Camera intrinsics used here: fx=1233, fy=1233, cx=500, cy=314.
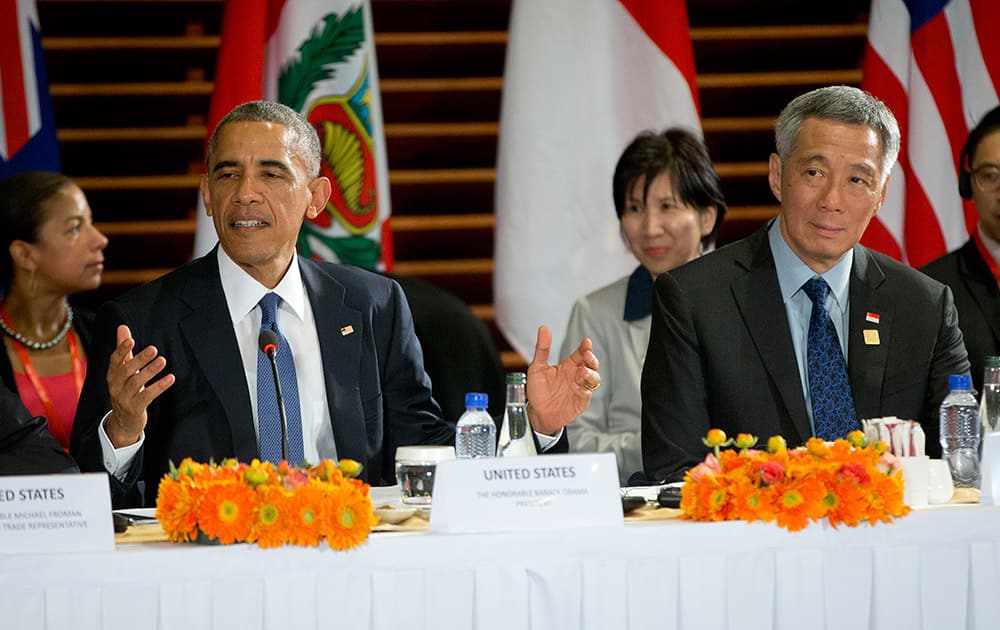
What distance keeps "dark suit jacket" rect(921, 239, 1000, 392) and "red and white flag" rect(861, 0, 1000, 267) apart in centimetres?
64

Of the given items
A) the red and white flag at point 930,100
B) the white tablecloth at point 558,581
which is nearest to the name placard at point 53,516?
the white tablecloth at point 558,581

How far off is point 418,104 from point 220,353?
270cm

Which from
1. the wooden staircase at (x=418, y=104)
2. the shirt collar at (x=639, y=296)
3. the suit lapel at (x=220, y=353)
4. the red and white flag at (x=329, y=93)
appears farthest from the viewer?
the wooden staircase at (x=418, y=104)

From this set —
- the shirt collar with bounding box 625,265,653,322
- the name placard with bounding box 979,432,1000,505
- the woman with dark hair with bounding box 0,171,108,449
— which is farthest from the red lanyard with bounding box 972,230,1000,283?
the woman with dark hair with bounding box 0,171,108,449

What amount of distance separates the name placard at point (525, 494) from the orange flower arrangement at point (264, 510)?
0.11 m

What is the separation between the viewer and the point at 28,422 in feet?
7.46

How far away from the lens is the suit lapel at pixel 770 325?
2301 mm

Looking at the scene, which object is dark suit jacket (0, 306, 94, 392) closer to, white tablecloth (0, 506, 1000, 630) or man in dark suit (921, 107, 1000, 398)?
white tablecloth (0, 506, 1000, 630)

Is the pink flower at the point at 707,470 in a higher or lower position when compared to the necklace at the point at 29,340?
lower

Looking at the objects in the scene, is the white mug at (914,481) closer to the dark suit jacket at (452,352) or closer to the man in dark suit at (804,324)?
the man in dark suit at (804,324)

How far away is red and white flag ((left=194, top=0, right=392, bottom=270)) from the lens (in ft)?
12.3

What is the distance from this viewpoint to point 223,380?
89.7 inches

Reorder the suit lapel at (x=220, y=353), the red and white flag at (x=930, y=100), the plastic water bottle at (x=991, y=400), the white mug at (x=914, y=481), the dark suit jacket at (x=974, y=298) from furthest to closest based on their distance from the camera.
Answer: the red and white flag at (x=930, y=100) → the dark suit jacket at (x=974, y=298) → the suit lapel at (x=220, y=353) → the plastic water bottle at (x=991, y=400) → the white mug at (x=914, y=481)

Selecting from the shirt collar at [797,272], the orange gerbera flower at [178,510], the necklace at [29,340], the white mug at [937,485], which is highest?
the shirt collar at [797,272]
